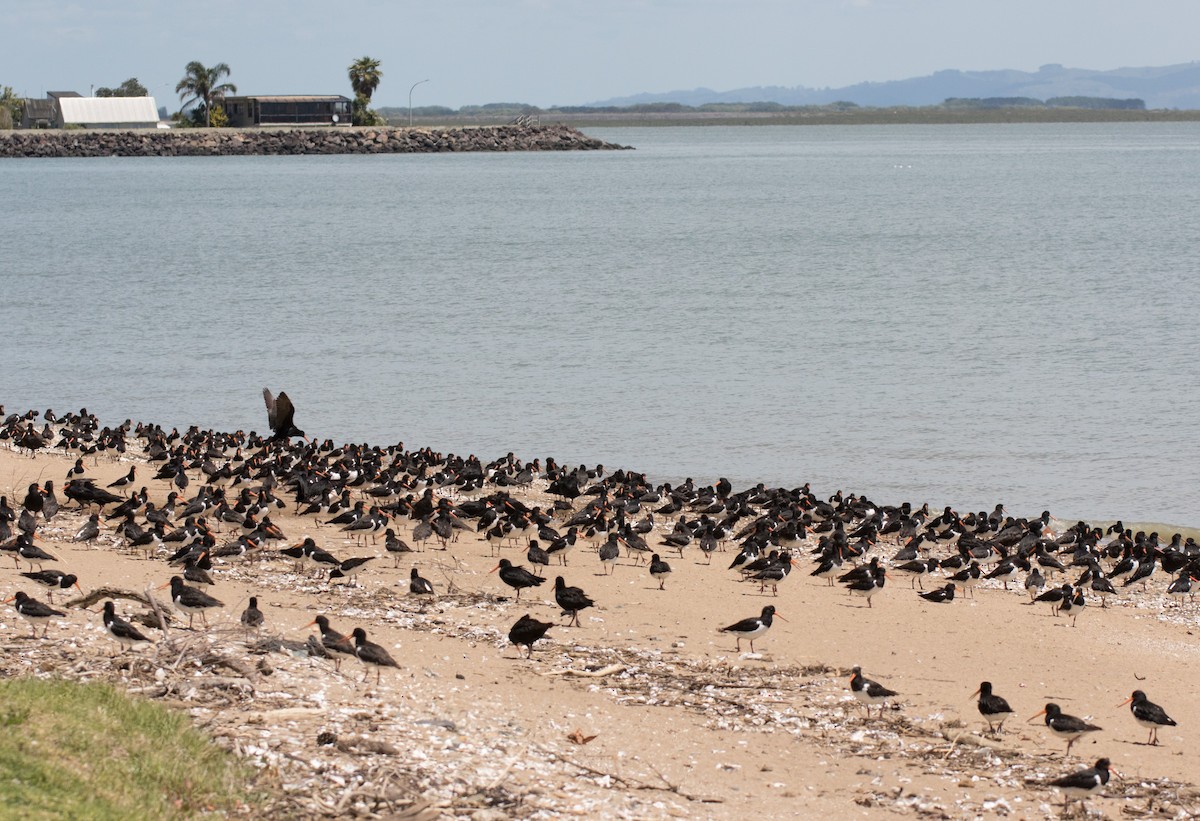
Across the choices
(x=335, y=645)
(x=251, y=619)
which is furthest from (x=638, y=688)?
(x=251, y=619)

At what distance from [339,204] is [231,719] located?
368ft

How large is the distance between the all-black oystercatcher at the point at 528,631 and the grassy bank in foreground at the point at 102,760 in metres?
4.77

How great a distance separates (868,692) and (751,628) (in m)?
2.54

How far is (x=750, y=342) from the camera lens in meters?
50.9

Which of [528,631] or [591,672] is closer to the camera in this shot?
[591,672]

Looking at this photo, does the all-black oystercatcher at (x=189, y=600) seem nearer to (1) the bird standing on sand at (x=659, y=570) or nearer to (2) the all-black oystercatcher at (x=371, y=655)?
(2) the all-black oystercatcher at (x=371, y=655)

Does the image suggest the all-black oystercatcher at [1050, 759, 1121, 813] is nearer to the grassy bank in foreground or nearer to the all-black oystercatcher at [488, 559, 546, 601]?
the grassy bank in foreground

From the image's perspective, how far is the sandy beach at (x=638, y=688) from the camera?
40.1ft

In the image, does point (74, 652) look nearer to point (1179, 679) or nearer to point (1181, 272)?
point (1179, 679)

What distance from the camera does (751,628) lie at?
17000mm

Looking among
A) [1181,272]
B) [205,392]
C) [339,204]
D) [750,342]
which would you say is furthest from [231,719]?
[339,204]

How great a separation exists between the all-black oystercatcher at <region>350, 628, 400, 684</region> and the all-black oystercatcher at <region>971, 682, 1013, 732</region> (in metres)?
6.28

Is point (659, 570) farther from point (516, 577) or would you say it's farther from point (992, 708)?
point (992, 708)

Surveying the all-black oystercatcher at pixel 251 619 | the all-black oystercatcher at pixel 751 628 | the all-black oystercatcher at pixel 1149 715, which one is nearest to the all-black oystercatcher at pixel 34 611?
the all-black oystercatcher at pixel 251 619
